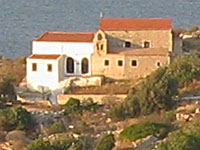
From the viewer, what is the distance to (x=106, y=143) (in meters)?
34.0

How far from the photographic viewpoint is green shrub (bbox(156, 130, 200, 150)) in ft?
101

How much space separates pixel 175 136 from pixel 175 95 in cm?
1101

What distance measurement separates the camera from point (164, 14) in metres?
88.8

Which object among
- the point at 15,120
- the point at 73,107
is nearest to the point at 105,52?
the point at 73,107

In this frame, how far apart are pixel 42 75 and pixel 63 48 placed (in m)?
1.77

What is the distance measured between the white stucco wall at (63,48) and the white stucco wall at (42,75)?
91 cm

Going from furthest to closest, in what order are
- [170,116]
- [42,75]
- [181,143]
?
[42,75]
[170,116]
[181,143]

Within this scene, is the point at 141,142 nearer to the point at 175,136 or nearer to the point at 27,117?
the point at 175,136

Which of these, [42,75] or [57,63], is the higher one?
[57,63]

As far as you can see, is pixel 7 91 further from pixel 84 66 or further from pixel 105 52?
pixel 105 52

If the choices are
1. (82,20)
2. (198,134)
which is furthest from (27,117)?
(82,20)

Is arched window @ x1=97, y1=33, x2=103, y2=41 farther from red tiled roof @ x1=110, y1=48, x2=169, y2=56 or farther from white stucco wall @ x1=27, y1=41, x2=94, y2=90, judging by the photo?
red tiled roof @ x1=110, y1=48, x2=169, y2=56

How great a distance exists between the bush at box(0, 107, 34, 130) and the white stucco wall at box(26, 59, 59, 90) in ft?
28.7

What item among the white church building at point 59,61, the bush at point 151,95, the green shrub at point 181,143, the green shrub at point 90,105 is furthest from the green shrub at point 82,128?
the white church building at point 59,61
